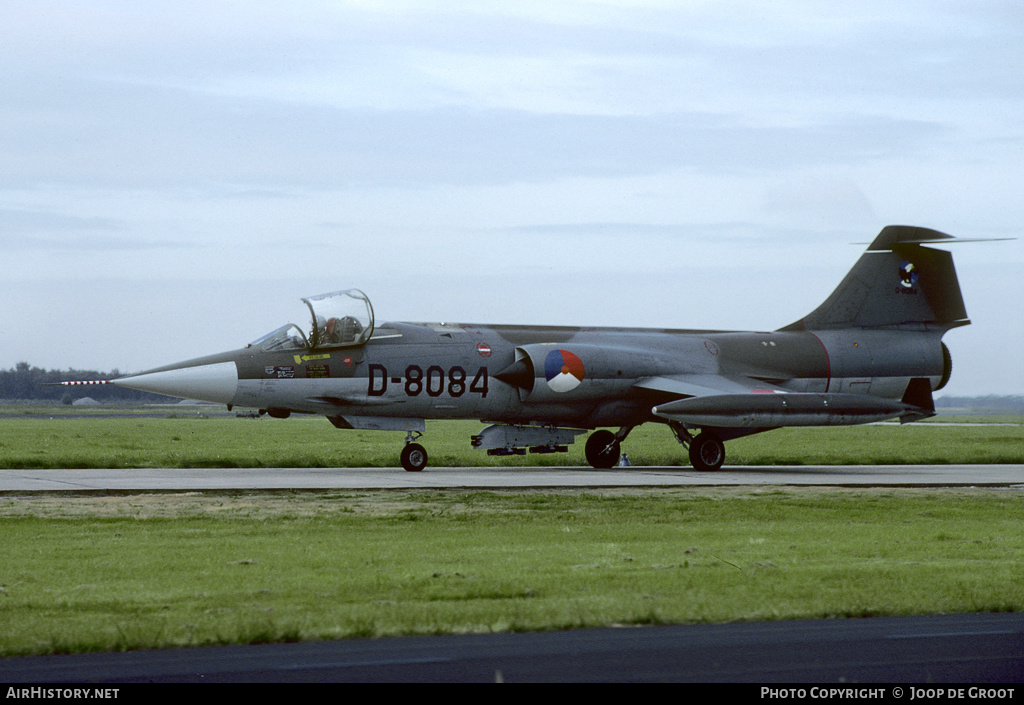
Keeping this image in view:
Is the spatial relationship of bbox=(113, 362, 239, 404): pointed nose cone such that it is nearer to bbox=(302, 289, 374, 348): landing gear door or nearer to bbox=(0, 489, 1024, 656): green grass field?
bbox=(302, 289, 374, 348): landing gear door

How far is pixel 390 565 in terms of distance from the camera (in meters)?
11.7

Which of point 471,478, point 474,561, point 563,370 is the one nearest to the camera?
point 474,561

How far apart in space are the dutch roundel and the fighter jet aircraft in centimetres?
3

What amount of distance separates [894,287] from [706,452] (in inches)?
332

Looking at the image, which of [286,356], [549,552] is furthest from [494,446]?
[549,552]

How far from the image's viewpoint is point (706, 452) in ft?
95.2

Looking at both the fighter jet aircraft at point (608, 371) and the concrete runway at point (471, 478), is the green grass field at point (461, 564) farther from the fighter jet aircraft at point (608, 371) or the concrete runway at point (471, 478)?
the fighter jet aircraft at point (608, 371)

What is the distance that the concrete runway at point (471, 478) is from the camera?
21.3 meters

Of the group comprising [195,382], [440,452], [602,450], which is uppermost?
[195,382]

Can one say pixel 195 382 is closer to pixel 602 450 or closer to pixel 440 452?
pixel 602 450

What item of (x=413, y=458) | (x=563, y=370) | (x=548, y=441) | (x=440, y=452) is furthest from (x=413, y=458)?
(x=440, y=452)

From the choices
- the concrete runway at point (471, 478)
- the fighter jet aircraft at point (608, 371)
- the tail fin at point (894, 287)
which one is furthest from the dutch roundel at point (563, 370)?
the tail fin at point (894, 287)

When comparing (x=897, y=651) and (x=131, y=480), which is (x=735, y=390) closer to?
(x=131, y=480)

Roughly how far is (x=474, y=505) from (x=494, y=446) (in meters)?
10.4
